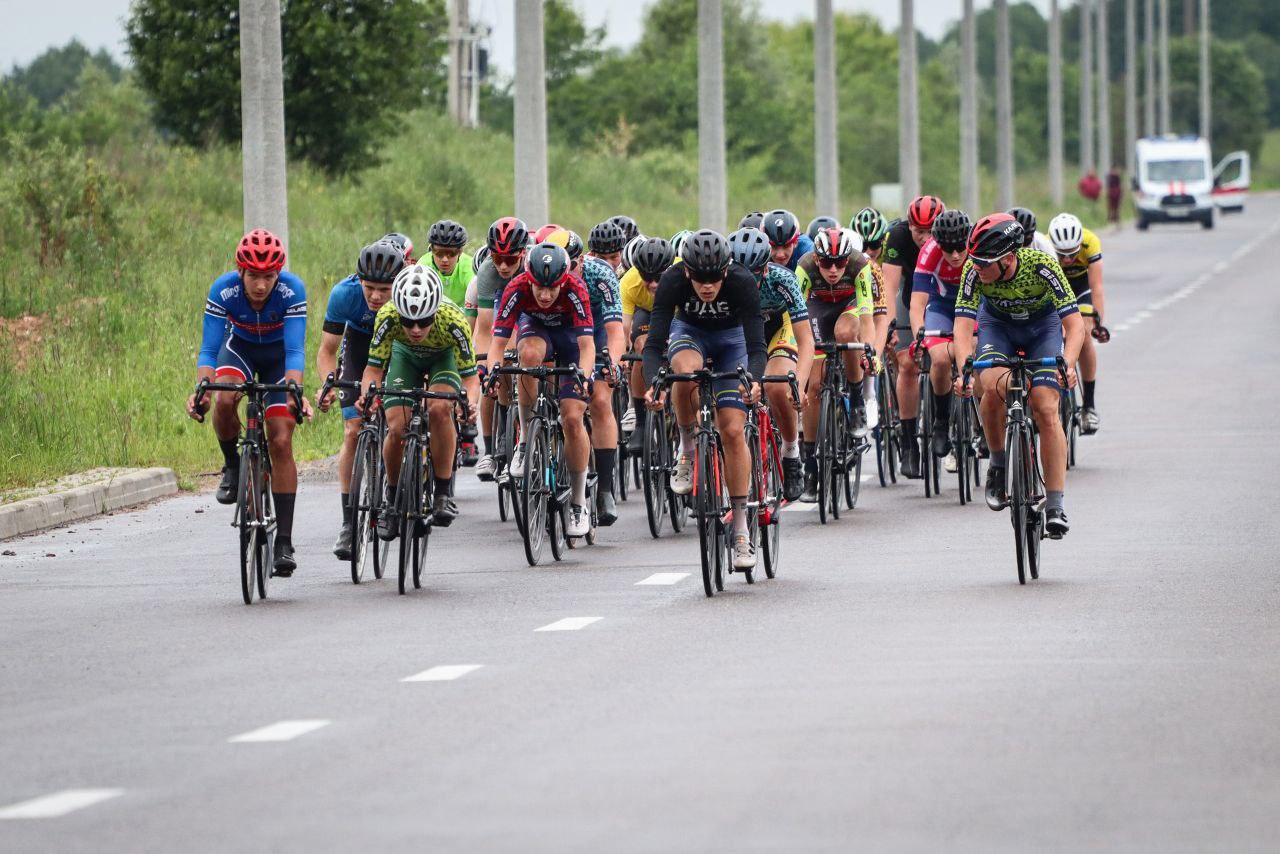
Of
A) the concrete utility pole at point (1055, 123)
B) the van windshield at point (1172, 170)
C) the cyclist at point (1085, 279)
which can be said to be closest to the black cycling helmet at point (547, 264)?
the cyclist at point (1085, 279)

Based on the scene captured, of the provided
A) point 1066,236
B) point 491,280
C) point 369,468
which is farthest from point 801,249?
point 369,468

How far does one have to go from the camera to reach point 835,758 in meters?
8.56

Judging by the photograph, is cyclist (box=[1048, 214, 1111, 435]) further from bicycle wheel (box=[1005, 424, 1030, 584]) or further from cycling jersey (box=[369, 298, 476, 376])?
cycling jersey (box=[369, 298, 476, 376])

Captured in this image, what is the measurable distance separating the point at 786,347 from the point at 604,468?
4.60ft

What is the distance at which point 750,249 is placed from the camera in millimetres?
14070

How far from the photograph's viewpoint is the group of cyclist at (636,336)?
536 inches

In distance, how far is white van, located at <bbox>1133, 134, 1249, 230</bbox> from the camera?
8081 cm

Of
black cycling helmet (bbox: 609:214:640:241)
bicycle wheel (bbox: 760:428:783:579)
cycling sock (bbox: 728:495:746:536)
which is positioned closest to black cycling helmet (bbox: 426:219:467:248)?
black cycling helmet (bbox: 609:214:640:241)

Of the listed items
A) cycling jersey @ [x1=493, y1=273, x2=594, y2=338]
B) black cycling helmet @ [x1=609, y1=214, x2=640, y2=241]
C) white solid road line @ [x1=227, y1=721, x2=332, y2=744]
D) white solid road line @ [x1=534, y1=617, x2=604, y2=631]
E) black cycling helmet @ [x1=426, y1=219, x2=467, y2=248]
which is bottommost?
white solid road line @ [x1=227, y1=721, x2=332, y2=744]

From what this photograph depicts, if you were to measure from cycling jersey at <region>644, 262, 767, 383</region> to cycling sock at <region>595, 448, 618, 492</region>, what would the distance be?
2314 millimetres

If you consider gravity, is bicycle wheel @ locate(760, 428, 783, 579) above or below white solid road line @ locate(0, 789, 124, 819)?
above

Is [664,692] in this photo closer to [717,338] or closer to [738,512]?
[738,512]

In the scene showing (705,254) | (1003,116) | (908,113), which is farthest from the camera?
(1003,116)

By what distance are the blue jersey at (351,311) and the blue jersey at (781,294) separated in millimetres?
2264
